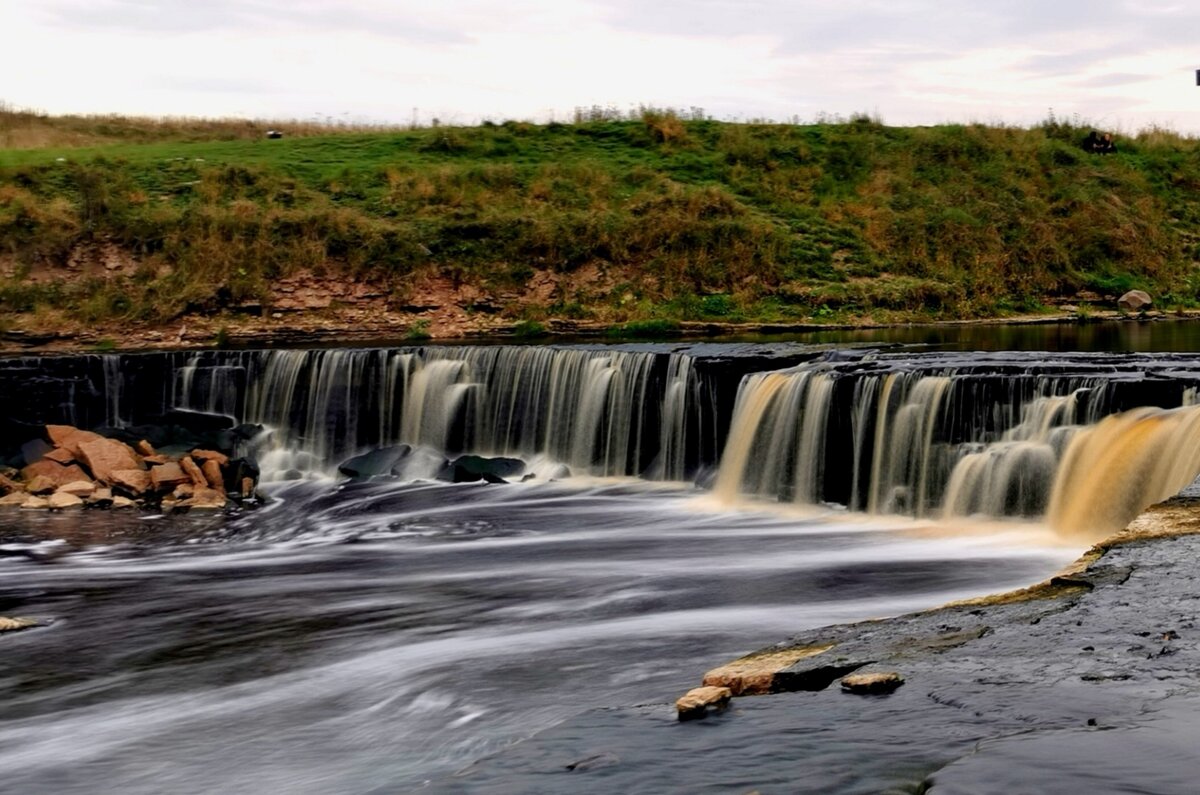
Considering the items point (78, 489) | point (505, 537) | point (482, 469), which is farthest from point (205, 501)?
point (505, 537)

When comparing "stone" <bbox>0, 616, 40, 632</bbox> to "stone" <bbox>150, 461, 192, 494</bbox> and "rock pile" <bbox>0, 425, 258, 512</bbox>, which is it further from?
"stone" <bbox>150, 461, 192, 494</bbox>

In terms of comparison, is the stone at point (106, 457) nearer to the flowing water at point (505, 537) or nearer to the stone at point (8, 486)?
the stone at point (8, 486)

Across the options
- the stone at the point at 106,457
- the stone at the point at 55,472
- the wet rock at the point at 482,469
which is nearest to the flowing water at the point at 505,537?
the wet rock at the point at 482,469

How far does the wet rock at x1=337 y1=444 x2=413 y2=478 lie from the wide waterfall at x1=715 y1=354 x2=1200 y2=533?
5.26 m

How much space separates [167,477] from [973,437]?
10.5m

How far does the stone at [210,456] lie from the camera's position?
1942 centimetres

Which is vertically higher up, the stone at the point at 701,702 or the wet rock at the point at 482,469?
the stone at the point at 701,702

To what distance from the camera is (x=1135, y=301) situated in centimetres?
3097

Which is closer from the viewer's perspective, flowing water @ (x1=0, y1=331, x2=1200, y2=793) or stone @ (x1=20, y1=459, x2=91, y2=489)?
flowing water @ (x1=0, y1=331, x2=1200, y2=793)

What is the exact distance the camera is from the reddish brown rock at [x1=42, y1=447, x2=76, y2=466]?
764 inches

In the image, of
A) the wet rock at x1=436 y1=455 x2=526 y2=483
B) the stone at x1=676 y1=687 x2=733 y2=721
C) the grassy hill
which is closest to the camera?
the stone at x1=676 y1=687 x2=733 y2=721

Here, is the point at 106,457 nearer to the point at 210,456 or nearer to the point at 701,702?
the point at 210,456

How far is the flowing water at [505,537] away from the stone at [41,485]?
6.17ft

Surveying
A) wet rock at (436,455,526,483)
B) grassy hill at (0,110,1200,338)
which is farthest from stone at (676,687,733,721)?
grassy hill at (0,110,1200,338)
